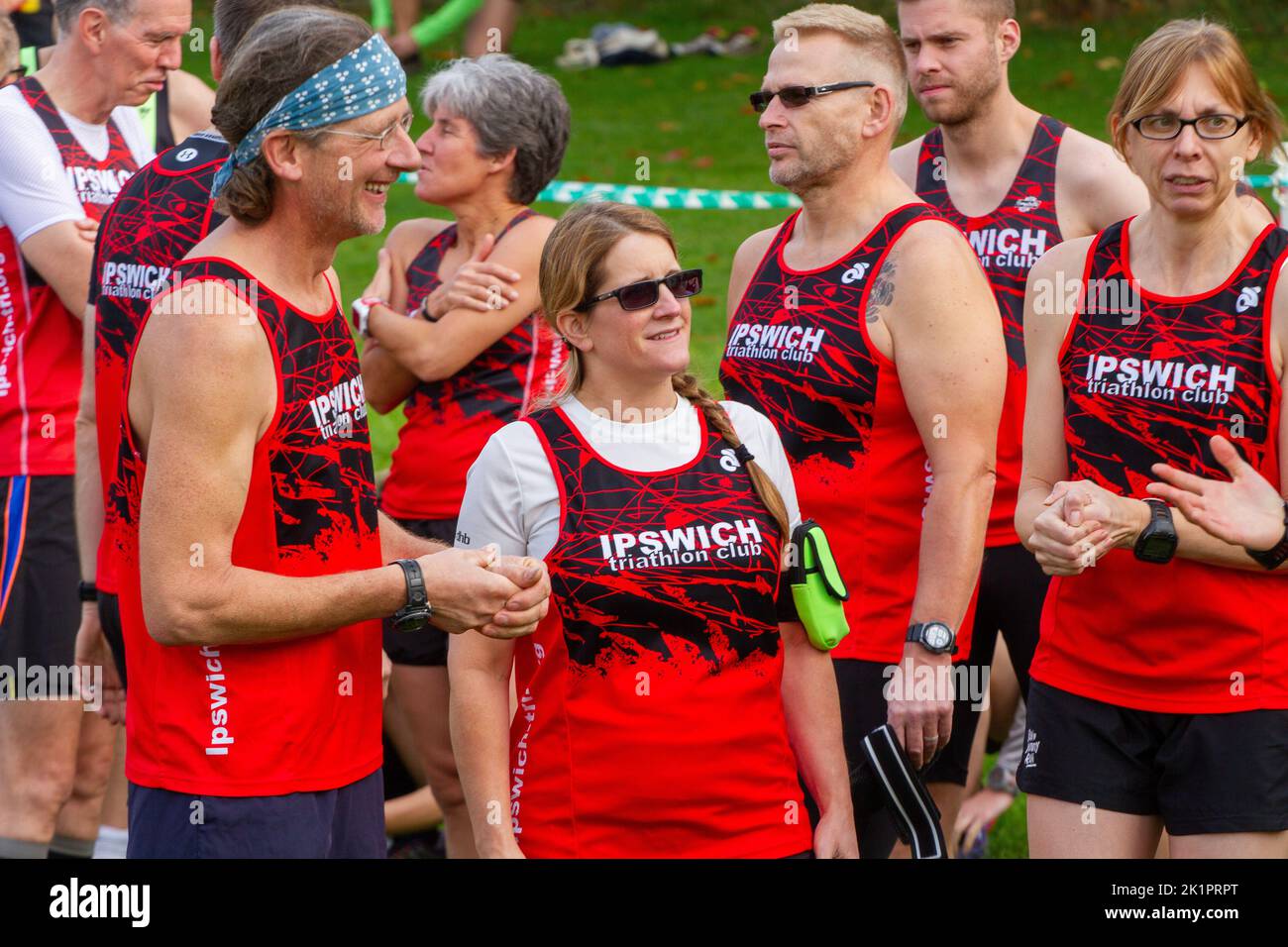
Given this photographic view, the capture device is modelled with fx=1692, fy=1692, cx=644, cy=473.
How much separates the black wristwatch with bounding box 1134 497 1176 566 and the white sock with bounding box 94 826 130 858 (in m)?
3.47

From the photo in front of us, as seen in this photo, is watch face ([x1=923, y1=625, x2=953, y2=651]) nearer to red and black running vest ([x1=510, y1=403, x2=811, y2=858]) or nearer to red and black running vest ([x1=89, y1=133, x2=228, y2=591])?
red and black running vest ([x1=510, y1=403, x2=811, y2=858])

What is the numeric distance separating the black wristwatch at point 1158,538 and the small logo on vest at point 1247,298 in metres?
0.48

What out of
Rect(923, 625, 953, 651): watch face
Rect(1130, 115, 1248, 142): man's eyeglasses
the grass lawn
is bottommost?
Rect(923, 625, 953, 651): watch face

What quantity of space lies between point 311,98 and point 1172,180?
1901mm

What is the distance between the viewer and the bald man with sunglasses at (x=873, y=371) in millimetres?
4207

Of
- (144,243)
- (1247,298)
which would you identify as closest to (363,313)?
(144,243)

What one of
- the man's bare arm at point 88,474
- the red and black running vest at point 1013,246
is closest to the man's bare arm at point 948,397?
the red and black running vest at point 1013,246

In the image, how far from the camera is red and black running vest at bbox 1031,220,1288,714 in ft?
12.2

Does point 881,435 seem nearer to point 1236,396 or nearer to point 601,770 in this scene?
point 1236,396

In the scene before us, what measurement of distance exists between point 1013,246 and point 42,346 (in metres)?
2.95

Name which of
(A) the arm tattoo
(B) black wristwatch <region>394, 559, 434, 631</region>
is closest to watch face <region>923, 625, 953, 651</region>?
(A) the arm tattoo

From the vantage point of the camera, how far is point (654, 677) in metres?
3.48

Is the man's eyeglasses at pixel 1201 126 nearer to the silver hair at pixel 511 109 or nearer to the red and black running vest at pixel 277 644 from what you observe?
the red and black running vest at pixel 277 644
